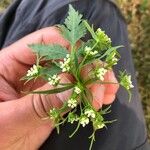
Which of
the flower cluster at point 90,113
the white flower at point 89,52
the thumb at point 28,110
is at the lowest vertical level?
the thumb at point 28,110

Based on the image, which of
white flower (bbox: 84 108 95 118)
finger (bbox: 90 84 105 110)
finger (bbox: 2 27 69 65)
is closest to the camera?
white flower (bbox: 84 108 95 118)

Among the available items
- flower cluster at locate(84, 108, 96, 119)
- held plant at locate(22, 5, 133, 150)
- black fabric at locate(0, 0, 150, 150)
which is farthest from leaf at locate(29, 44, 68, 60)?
black fabric at locate(0, 0, 150, 150)

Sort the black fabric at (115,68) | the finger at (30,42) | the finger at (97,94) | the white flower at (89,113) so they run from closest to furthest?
the white flower at (89,113) < the finger at (97,94) < the finger at (30,42) < the black fabric at (115,68)

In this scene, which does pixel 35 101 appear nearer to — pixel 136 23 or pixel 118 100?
pixel 118 100

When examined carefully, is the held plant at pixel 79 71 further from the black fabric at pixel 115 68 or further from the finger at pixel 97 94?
the black fabric at pixel 115 68

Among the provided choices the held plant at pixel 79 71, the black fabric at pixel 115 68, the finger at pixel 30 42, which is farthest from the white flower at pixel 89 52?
the black fabric at pixel 115 68

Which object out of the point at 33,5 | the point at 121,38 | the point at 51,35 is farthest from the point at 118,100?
the point at 33,5

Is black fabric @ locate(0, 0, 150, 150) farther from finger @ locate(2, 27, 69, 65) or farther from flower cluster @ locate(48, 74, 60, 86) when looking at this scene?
flower cluster @ locate(48, 74, 60, 86)

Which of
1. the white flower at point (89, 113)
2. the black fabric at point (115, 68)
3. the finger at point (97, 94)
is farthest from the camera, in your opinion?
the black fabric at point (115, 68)
